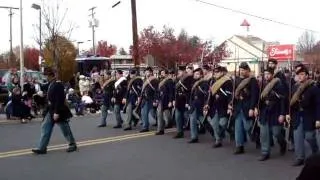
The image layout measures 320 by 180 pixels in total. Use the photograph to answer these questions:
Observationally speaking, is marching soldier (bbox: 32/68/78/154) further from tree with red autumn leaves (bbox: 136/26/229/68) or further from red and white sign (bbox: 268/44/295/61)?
tree with red autumn leaves (bbox: 136/26/229/68)

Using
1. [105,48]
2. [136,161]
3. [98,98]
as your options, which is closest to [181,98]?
[136,161]

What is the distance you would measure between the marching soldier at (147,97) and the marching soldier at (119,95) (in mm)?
1156

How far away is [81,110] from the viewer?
22922 mm

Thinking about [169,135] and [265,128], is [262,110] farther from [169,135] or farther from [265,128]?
[169,135]

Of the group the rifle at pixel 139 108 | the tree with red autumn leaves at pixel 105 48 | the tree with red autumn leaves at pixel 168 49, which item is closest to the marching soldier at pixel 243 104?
the rifle at pixel 139 108

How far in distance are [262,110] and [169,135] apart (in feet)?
14.2

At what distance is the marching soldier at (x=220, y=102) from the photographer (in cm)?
1238

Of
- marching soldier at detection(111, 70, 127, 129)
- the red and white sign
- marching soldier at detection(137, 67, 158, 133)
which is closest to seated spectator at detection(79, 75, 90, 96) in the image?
marching soldier at detection(111, 70, 127, 129)

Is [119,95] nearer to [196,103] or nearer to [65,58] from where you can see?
[196,103]

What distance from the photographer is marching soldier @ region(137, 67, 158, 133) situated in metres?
15.6

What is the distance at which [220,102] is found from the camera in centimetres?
1238

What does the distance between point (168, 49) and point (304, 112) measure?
49821mm

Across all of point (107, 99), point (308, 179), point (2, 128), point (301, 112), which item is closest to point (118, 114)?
point (107, 99)

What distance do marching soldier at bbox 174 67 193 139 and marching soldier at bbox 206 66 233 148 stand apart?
1.48 m
